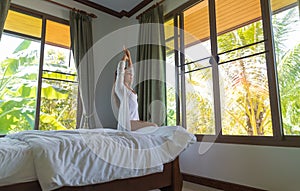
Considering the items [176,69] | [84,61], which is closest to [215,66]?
[176,69]

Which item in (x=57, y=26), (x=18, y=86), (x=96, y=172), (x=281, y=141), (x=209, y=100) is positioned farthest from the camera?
(x=57, y=26)

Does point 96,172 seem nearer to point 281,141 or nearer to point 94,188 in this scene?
point 94,188

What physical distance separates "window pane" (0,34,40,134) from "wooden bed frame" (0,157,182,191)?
6.41ft

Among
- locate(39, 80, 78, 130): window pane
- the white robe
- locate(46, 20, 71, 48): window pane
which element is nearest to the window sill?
the white robe

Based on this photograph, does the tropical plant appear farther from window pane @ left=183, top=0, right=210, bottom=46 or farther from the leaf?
the leaf

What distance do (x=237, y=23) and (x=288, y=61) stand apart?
2.51 feet

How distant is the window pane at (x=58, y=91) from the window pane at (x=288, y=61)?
9.22 feet

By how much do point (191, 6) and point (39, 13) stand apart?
2.28m

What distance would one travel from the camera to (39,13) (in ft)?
10.2

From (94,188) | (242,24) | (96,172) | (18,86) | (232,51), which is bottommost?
(94,188)

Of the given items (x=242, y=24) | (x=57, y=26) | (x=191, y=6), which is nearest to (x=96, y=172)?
(x=242, y=24)

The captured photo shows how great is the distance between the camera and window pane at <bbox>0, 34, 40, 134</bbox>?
2.76 m

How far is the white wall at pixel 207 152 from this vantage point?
1832 mm

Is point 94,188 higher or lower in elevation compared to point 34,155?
lower
